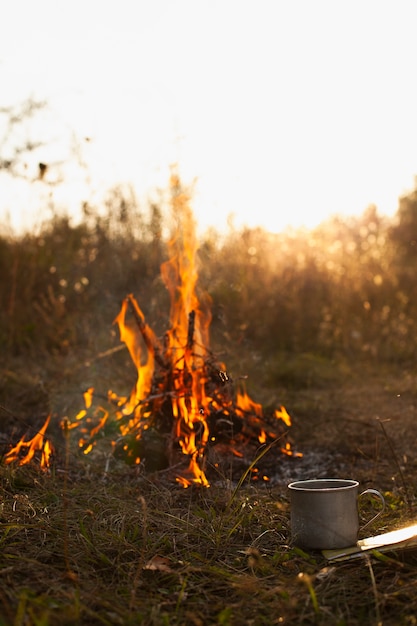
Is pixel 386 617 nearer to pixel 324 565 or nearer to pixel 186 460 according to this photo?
pixel 324 565

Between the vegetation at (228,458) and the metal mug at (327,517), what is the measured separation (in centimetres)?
10

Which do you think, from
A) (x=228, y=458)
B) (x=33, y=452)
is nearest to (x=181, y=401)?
(x=228, y=458)

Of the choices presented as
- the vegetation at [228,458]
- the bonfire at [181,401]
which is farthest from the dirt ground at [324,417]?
the bonfire at [181,401]

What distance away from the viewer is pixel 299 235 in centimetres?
921

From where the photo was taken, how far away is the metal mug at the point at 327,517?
2.25 metres

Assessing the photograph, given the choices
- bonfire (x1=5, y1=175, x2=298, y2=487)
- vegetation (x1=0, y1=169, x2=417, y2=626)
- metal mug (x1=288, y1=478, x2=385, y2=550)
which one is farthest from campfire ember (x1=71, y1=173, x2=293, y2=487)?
metal mug (x1=288, y1=478, x2=385, y2=550)

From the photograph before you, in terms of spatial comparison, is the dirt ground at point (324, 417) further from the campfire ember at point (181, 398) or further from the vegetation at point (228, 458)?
the campfire ember at point (181, 398)

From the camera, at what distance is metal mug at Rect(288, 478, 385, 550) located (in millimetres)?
2250

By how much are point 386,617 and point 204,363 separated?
6.70 ft

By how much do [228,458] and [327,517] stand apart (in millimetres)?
1545

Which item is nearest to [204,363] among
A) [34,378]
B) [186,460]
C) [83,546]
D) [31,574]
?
[186,460]

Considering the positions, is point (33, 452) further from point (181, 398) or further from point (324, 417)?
point (324, 417)

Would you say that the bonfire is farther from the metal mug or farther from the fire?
the metal mug

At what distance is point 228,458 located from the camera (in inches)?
148
